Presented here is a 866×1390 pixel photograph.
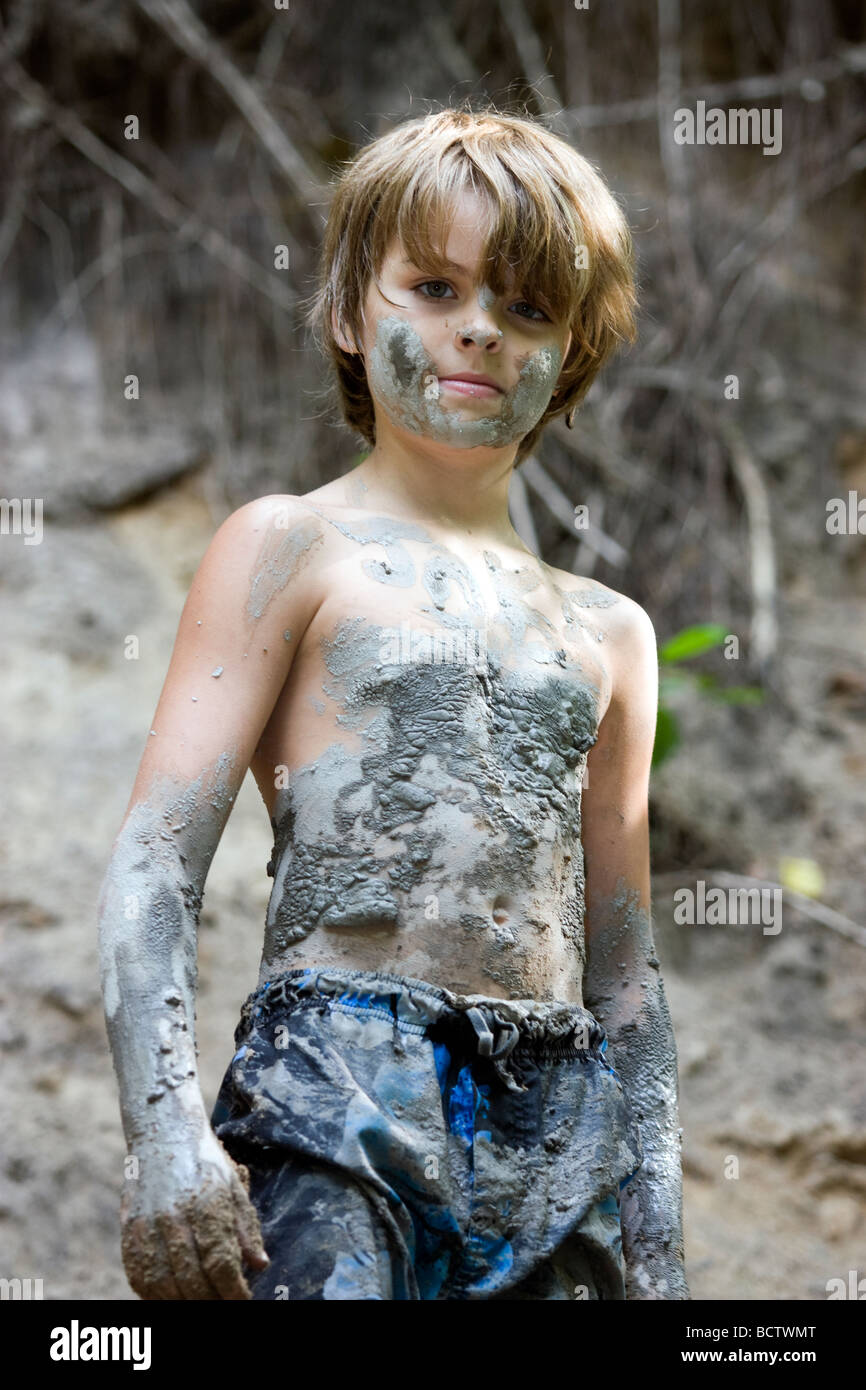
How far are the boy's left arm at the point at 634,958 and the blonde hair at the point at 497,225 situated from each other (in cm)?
42

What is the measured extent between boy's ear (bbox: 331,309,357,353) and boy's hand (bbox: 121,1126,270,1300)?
1061mm

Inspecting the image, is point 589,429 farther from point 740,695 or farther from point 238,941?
point 238,941

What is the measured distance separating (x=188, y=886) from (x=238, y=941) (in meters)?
2.16

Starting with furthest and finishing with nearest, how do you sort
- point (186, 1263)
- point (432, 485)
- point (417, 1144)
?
point (432, 485), point (417, 1144), point (186, 1263)

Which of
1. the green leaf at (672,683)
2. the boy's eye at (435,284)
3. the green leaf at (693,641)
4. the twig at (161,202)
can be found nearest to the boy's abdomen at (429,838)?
the boy's eye at (435,284)

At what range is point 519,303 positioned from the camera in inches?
74.0

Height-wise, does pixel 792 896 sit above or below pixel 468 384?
below

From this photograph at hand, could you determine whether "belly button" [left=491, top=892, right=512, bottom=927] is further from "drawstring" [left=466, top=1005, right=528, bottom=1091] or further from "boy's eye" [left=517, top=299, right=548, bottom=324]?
"boy's eye" [left=517, top=299, right=548, bottom=324]

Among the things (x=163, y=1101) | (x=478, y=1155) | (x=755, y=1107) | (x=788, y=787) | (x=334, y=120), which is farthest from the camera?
(x=334, y=120)

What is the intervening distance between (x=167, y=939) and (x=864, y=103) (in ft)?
13.7

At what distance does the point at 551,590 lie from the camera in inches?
80.2

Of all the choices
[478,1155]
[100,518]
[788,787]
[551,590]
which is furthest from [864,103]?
[478,1155]

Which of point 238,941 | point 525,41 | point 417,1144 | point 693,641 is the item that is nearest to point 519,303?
point 417,1144

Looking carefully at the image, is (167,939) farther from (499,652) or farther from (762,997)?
(762,997)
